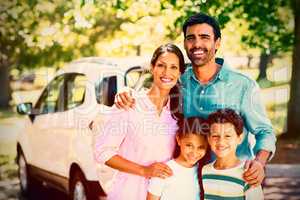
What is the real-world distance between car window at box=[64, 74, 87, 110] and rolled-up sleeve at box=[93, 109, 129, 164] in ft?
0.90

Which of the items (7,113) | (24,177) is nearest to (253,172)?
(24,177)

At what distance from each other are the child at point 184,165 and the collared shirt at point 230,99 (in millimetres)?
108

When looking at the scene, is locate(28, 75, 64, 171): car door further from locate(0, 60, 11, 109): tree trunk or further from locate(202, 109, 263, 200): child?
locate(202, 109, 263, 200): child

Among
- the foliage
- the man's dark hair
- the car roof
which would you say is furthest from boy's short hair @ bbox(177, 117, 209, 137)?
the foliage

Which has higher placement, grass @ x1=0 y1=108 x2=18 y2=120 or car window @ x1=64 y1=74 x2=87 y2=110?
car window @ x1=64 y1=74 x2=87 y2=110

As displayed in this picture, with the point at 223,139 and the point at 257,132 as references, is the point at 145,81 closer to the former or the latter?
the point at 223,139

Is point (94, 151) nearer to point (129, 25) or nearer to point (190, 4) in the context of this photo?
point (129, 25)

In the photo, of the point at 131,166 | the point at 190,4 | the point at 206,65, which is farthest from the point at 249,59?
the point at 131,166

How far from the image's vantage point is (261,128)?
366 cm

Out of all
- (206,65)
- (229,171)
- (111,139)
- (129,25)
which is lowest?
(229,171)

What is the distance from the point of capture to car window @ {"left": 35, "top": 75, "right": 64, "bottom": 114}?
151 inches

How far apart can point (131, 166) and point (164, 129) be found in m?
0.35

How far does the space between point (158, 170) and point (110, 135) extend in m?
0.41

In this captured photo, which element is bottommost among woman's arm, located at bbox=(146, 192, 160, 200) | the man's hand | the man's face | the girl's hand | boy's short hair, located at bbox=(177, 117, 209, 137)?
woman's arm, located at bbox=(146, 192, 160, 200)
